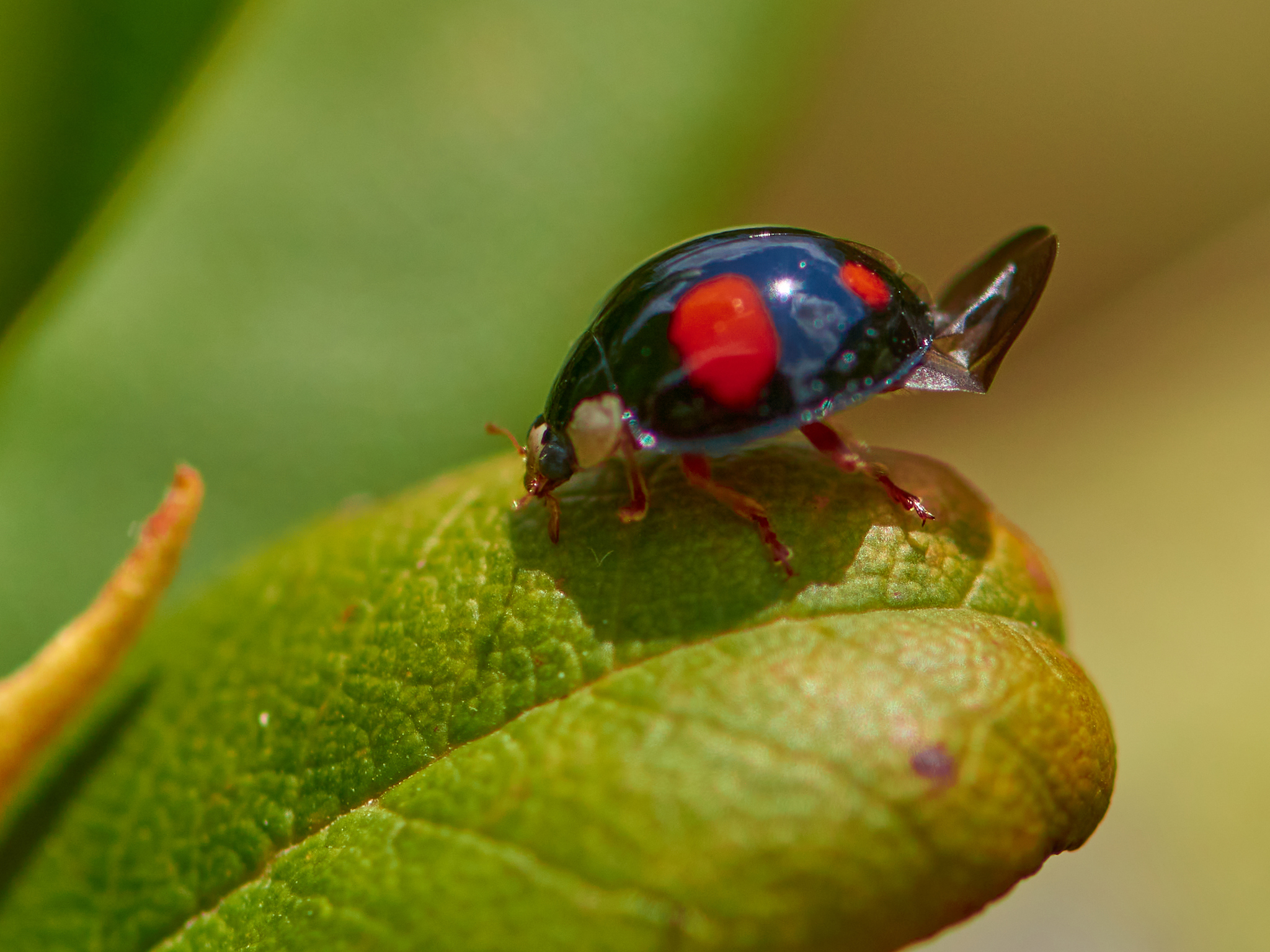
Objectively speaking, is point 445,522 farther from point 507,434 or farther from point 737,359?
point 737,359

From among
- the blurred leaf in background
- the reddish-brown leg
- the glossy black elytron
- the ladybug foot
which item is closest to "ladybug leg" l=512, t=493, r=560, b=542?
the reddish-brown leg

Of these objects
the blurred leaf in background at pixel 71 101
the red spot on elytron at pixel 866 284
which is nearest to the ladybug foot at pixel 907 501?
the red spot on elytron at pixel 866 284

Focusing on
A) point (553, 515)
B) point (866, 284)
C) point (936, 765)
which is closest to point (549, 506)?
point (553, 515)

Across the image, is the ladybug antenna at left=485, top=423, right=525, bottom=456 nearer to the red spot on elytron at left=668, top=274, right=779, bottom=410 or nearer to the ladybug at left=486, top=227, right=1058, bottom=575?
the ladybug at left=486, top=227, right=1058, bottom=575

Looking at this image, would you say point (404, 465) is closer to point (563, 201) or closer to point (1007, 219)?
point (563, 201)

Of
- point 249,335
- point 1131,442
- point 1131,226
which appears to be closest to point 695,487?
point 249,335
